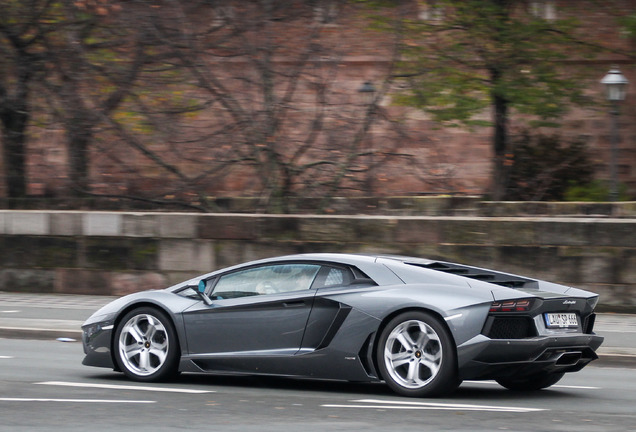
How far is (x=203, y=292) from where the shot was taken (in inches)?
349

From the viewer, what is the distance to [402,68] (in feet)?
79.8

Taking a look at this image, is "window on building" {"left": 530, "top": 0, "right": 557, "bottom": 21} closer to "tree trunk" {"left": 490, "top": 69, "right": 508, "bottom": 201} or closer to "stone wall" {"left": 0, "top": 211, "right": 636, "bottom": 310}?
"tree trunk" {"left": 490, "top": 69, "right": 508, "bottom": 201}

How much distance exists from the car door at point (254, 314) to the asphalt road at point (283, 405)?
0.35 meters

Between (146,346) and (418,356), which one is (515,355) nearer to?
(418,356)

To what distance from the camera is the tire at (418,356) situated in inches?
305

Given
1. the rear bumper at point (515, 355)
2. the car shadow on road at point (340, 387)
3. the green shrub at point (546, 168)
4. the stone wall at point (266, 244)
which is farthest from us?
the green shrub at point (546, 168)

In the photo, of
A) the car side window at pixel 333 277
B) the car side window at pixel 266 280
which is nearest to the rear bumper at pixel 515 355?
the car side window at pixel 333 277

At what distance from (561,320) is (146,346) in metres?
3.47

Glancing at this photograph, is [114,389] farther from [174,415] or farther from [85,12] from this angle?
[85,12]

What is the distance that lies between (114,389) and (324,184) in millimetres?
13038

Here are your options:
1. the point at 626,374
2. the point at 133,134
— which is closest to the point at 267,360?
the point at 626,374

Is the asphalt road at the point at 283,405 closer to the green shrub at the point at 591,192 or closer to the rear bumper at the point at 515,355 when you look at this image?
the rear bumper at the point at 515,355

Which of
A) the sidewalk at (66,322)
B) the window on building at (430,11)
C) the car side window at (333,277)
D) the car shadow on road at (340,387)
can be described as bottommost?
the sidewalk at (66,322)

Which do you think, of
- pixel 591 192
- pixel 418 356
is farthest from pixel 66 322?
pixel 591 192
